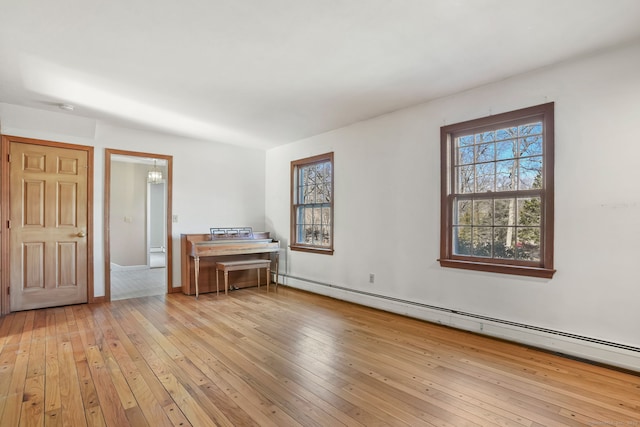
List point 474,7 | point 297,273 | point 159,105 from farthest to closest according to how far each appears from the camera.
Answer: point 297,273 < point 159,105 < point 474,7

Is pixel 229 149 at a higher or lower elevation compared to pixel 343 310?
higher

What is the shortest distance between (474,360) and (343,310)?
5.98ft

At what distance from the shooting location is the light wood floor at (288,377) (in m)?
1.96

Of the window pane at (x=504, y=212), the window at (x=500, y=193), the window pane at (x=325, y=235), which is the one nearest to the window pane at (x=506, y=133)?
the window at (x=500, y=193)

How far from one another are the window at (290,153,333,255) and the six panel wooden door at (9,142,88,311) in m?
3.06

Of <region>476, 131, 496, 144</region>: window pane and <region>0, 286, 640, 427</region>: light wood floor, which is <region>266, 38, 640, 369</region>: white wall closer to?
<region>476, 131, 496, 144</region>: window pane

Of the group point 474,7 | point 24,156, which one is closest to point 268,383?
point 474,7

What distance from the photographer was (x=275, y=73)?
3.12 meters

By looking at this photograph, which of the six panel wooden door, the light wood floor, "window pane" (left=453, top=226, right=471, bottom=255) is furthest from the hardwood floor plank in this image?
"window pane" (left=453, top=226, right=471, bottom=255)

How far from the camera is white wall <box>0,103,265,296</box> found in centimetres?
430

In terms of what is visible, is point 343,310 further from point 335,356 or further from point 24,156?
point 24,156

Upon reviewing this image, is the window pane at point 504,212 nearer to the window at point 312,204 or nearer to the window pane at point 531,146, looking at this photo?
the window pane at point 531,146

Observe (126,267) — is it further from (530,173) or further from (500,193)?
(530,173)

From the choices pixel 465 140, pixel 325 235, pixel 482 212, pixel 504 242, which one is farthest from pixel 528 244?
pixel 325 235
